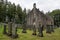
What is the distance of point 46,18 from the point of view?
5778 centimetres

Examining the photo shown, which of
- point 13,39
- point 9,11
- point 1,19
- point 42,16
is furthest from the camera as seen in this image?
point 9,11

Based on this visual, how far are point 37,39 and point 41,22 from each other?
31.7 meters

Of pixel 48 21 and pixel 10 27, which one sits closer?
pixel 10 27

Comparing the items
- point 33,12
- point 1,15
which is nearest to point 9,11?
point 1,15

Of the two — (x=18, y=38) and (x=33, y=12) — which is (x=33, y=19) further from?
(x=18, y=38)

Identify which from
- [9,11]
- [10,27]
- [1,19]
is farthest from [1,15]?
[10,27]

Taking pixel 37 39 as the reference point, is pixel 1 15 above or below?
above

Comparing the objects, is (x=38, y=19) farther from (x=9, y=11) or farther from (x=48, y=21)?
(x=9, y=11)

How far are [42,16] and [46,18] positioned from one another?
15.3 feet

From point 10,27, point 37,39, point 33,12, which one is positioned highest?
point 33,12

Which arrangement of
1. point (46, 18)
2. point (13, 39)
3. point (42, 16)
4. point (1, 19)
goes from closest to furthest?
point (13, 39), point (42, 16), point (46, 18), point (1, 19)

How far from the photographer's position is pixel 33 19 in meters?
55.2

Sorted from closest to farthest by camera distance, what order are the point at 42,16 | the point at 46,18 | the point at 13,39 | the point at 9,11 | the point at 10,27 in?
the point at 13,39, the point at 10,27, the point at 42,16, the point at 46,18, the point at 9,11

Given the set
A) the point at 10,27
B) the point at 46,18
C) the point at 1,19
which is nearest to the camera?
the point at 10,27
